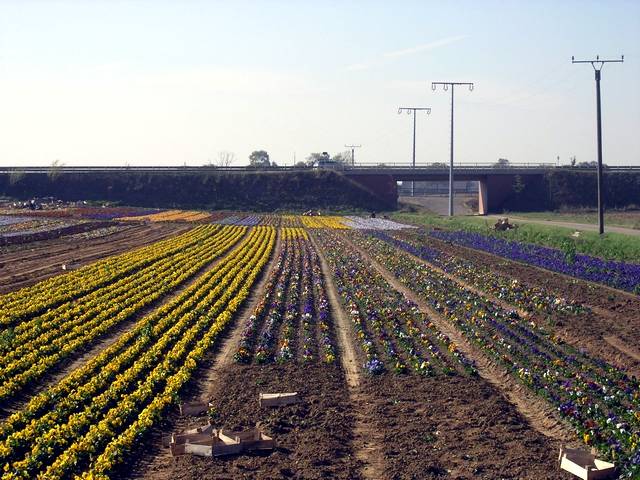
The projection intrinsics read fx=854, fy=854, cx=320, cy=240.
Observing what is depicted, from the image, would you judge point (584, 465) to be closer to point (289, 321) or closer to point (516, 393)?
point (516, 393)

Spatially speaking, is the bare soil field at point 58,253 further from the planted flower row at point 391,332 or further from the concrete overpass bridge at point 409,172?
the concrete overpass bridge at point 409,172

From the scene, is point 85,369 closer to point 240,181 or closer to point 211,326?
point 211,326

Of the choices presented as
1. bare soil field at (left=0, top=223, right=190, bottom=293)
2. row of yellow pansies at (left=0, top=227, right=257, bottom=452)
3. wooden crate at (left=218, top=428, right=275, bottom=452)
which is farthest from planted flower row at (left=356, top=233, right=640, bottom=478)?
bare soil field at (left=0, top=223, right=190, bottom=293)

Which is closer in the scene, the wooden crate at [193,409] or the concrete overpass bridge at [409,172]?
the wooden crate at [193,409]

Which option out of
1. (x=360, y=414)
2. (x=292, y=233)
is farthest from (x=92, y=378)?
(x=292, y=233)

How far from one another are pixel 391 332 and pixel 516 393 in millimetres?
5271

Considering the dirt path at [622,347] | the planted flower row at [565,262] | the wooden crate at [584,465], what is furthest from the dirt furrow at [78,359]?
the planted flower row at [565,262]

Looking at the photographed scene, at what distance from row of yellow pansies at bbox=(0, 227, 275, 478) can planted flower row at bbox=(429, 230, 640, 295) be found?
1274 cm

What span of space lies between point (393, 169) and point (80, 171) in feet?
113

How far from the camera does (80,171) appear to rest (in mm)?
93875

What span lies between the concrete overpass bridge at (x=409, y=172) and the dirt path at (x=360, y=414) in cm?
6236

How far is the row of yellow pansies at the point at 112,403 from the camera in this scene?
10711 millimetres

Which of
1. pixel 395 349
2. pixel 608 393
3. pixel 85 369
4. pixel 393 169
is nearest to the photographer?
pixel 608 393

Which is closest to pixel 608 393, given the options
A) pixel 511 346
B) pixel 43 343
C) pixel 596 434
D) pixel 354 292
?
pixel 596 434
